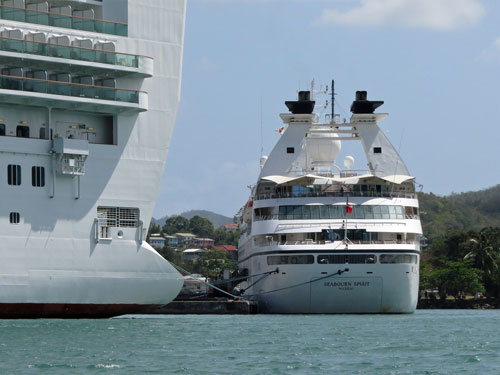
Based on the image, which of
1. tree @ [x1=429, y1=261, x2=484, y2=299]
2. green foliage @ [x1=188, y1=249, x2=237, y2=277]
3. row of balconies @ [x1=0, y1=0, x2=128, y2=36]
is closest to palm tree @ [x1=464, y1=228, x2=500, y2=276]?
tree @ [x1=429, y1=261, x2=484, y2=299]

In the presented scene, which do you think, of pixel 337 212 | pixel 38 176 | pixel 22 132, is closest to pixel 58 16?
pixel 22 132

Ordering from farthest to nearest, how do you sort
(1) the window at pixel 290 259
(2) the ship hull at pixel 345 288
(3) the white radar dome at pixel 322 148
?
(3) the white radar dome at pixel 322 148
(1) the window at pixel 290 259
(2) the ship hull at pixel 345 288

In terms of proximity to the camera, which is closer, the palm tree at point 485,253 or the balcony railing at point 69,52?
the balcony railing at point 69,52

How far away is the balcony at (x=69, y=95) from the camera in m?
44.7

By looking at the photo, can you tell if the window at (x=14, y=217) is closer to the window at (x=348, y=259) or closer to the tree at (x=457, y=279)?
the window at (x=348, y=259)

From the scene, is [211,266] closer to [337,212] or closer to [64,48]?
[337,212]

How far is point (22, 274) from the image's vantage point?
43906 millimetres

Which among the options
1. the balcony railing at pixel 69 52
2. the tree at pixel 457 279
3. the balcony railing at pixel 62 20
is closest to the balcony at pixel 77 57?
the balcony railing at pixel 69 52

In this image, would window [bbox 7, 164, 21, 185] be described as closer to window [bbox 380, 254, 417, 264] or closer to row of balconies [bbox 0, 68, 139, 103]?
row of balconies [bbox 0, 68, 139, 103]

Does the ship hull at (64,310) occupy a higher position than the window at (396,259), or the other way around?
the window at (396,259)

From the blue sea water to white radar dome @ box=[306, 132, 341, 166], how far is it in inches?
1132

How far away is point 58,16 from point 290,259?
2235cm

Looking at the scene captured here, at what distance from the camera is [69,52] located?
4612 cm

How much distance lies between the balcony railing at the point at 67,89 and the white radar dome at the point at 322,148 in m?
30.6
